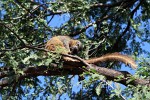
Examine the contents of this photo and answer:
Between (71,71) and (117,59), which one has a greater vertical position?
(117,59)

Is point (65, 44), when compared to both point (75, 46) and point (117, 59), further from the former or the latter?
point (117, 59)

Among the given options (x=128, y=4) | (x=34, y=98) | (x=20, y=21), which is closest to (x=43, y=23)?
(x=20, y=21)

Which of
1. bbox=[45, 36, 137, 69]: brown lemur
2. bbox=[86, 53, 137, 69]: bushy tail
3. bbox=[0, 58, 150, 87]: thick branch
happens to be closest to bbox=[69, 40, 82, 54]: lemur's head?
bbox=[45, 36, 137, 69]: brown lemur

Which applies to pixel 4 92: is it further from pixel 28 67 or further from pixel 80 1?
pixel 80 1

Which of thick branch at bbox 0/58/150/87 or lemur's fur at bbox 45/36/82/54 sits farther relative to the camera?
lemur's fur at bbox 45/36/82/54

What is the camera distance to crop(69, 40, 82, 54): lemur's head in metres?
7.43

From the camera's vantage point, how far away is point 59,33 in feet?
26.0

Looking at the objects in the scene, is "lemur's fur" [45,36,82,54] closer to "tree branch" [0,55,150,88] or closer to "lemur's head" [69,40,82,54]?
"lemur's head" [69,40,82,54]

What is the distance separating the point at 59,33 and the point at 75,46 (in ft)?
1.95

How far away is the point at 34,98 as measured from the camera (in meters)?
7.81

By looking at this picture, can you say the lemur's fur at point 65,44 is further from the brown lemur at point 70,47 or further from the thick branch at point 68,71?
the thick branch at point 68,71

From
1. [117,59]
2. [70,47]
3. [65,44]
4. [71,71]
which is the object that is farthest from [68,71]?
[70,47]

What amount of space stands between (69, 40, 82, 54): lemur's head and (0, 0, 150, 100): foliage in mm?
101

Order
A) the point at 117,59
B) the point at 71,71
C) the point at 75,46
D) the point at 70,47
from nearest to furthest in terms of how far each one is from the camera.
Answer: the point at 117,59 < the point at 71,71 < the point at 75,46 < the point at 70,47
